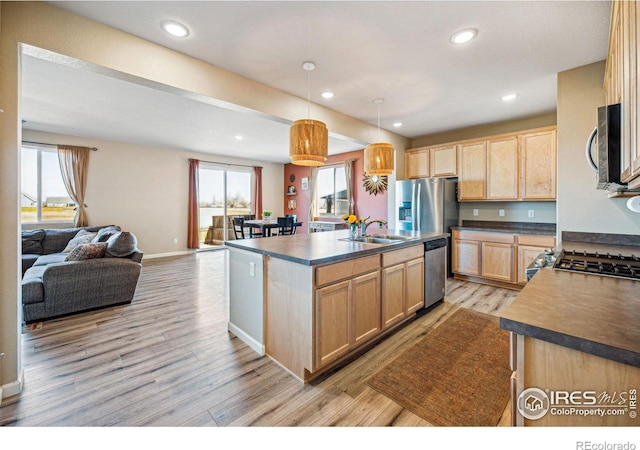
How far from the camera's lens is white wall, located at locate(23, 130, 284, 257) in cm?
567

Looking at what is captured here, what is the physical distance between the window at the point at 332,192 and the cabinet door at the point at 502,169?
3.40 meters

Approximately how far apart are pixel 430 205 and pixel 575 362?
13.1ft

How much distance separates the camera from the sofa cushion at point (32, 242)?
4469 mm

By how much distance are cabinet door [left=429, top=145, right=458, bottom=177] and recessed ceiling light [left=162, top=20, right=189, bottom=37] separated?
4.16 m

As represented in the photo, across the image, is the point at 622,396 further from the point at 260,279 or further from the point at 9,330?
the point at 9,330

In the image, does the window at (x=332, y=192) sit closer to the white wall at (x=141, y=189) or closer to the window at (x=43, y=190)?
the white wall at (x=141, y=189)

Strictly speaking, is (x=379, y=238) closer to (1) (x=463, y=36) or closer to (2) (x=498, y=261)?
(1) (x=463, y=36)

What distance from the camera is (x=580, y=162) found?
2684 mm

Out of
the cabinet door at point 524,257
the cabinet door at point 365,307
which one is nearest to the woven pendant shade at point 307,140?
the cabinet door at point 365,307

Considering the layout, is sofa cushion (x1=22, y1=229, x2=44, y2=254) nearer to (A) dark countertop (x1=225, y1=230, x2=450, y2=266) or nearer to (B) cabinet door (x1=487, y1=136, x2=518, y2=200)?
(A) dark countertop (x1=225, y1=230, x2=450, y2=266)

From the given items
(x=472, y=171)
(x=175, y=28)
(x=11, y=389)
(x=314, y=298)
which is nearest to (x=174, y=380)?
(x=11, y=389)

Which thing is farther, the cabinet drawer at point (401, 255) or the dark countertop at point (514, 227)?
the dark countertop at point (514, 227)

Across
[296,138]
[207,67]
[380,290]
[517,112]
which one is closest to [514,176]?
[517,112]
